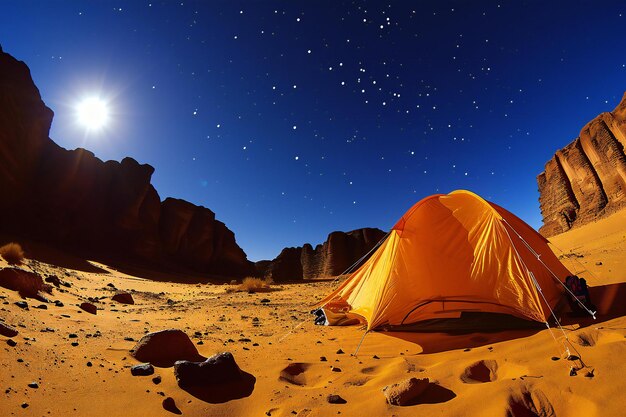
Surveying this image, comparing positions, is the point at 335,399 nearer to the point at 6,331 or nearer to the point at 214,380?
the point at 214,380

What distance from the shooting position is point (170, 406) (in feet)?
9.39

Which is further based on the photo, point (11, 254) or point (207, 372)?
point (11, 254)

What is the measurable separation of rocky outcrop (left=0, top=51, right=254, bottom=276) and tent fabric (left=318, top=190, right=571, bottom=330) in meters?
38.6

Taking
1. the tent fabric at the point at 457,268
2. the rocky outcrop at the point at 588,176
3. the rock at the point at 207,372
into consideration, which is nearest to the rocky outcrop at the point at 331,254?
the rocky outcrop at the point at 588,176

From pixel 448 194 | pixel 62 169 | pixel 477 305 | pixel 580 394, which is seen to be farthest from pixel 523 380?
pixel 62 169

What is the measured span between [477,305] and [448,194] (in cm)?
282

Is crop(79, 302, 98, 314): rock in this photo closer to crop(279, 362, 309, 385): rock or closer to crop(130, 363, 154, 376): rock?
crop(130, 363, 154, 376): rock

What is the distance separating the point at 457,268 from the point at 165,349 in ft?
17.9

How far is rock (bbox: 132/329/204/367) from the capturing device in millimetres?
4039

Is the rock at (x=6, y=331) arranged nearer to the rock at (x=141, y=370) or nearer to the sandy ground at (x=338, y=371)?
the sandy ground at (x=338, y=371)

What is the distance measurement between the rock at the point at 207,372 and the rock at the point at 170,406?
0.32 metres

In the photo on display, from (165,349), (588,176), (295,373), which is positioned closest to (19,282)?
(165,349)

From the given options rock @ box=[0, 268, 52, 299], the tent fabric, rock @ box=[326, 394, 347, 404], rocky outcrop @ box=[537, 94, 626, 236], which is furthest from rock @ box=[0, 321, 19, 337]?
rocky outcrop @ box=[537, 94, 626, 236]

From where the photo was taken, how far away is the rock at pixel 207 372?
10.8ft
